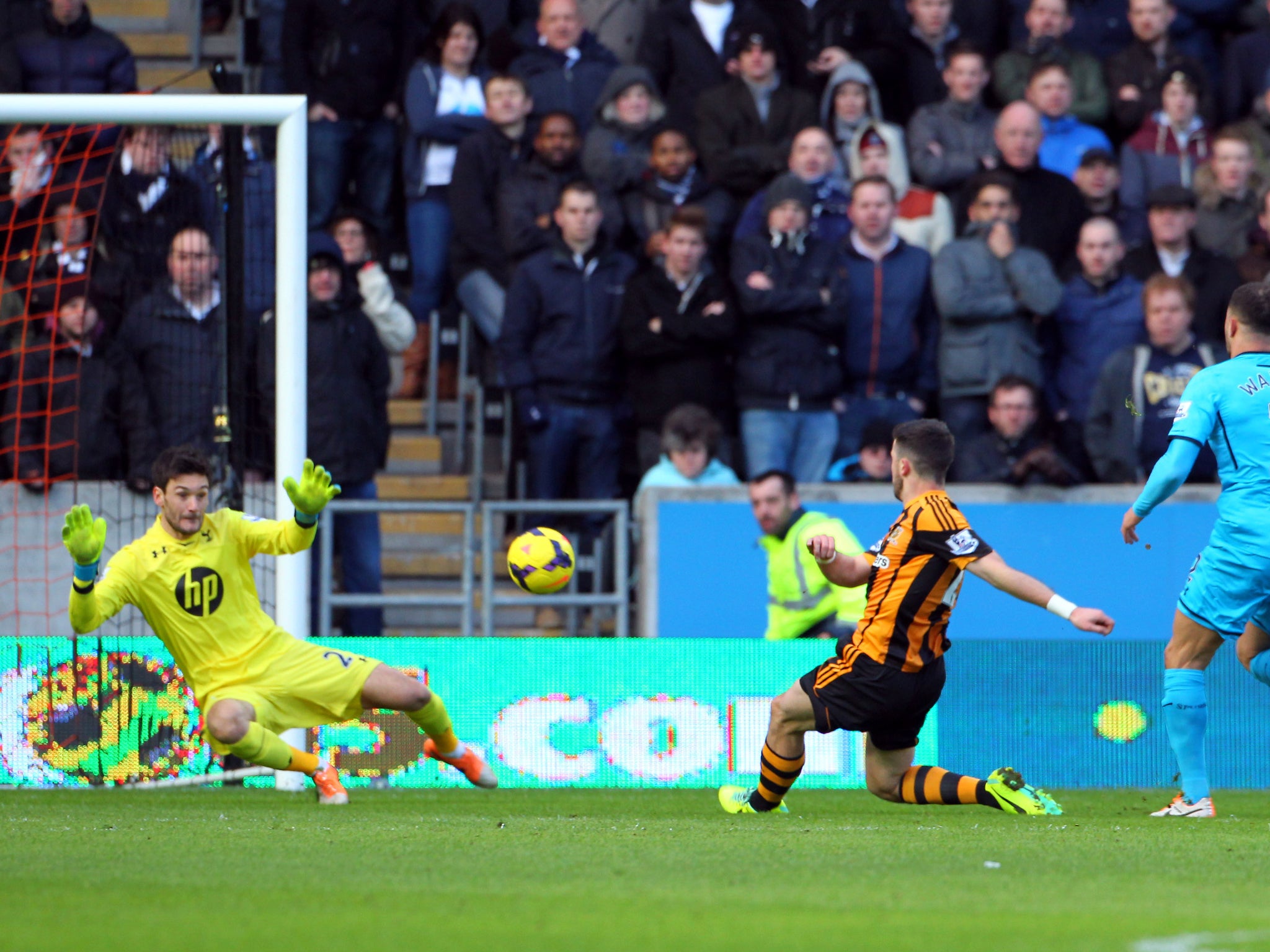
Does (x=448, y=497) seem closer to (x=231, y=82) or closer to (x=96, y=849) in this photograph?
(x=231, y=82)

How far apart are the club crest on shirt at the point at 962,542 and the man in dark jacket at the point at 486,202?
5.59 m

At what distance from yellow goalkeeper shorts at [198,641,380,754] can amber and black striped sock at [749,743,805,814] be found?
1.80 metres

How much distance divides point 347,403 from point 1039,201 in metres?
4.86

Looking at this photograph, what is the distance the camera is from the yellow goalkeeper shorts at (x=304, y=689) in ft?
25.8

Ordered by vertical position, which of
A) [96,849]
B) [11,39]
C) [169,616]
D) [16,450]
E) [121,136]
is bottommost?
[96,849]

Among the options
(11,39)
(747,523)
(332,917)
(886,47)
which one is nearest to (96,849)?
(332,917)

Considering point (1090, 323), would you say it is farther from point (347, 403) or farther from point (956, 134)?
point (347, 403)

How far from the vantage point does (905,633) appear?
695 cm

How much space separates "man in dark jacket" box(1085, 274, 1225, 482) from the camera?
11.1 m

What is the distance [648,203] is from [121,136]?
11.1 ft

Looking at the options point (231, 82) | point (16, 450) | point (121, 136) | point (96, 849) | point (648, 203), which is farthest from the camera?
point (648, 203)

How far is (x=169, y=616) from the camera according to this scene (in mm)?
7863

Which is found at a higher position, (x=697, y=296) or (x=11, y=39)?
(x=11, y=39)

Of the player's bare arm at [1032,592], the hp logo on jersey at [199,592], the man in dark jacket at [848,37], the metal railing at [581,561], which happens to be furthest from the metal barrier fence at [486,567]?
the player's bare arm at [1032,592]
